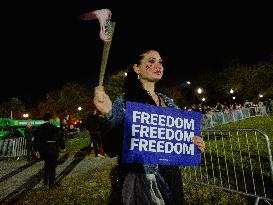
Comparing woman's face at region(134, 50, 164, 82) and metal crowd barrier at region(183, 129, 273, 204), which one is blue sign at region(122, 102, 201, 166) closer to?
woman's face at region(134, 50, 164, 82)

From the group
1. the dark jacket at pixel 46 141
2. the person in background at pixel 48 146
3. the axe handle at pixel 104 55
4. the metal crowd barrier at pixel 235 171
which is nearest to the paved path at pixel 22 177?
the person in background at pixel 48 146

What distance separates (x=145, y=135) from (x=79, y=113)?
2144 inches

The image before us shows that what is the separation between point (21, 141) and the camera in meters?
18.7

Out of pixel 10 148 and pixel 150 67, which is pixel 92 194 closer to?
pixel 150 67

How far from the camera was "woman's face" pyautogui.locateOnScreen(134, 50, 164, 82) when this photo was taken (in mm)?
2957

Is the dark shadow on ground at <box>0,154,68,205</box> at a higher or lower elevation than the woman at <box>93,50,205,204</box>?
lower

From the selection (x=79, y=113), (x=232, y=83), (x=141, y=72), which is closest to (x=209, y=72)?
(x=232, y=83)

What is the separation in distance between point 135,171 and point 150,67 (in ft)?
3.14

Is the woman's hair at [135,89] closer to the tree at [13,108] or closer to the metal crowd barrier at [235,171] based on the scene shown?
the metal crowd barrier at [235,171]

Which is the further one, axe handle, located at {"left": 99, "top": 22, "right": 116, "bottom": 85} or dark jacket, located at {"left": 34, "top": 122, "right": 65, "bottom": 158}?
dark jacket, located at {"left": 34, "top": 122, "right": 65, "bottom": 158}

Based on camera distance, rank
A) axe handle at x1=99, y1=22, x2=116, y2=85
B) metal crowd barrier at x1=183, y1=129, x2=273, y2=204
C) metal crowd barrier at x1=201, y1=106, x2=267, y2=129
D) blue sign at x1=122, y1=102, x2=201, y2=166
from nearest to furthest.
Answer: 1. axe handle at x1=99, y1=22, x2=116, y2=85
2. blue sign at x1=122, y1=102, x2=201, y2=166
3. metal crowd barrier at x1=183, y1=129, x2=273, y2=204
4. metal crowd barrier at x1=201, y1=106, x2=267, y2=129

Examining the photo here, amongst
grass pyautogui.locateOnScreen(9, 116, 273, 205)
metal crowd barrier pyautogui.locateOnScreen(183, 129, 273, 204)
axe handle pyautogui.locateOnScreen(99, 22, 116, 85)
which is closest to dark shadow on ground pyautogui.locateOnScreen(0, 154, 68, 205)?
grass pyautogui.locateOnScreen(9, 116, 273, 205)

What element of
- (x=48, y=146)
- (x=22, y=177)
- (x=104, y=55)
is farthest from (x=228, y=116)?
(x=104, y=55)

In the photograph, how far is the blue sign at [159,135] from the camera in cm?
265
